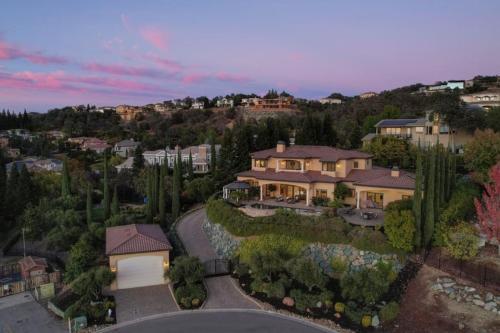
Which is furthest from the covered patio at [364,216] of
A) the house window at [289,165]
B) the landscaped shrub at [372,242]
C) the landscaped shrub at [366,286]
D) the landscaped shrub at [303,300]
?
the house window at [289,165]

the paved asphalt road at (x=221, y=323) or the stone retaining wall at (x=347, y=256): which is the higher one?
the stone retaining wall at (x=347, y=256)

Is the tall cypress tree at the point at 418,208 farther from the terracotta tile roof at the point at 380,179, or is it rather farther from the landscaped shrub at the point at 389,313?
the terracotta tile roof at the point at 380,179

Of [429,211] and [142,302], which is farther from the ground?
[429,211]

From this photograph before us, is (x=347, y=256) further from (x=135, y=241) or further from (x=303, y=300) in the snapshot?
(x=135, y=241)

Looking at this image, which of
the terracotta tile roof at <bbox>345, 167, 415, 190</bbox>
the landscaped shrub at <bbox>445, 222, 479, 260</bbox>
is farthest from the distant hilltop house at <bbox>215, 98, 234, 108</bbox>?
the landscaped shrub at <bbox>445, 222, 479, 260</bbox>

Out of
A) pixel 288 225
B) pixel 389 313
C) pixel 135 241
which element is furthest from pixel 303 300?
pixel 135 241
